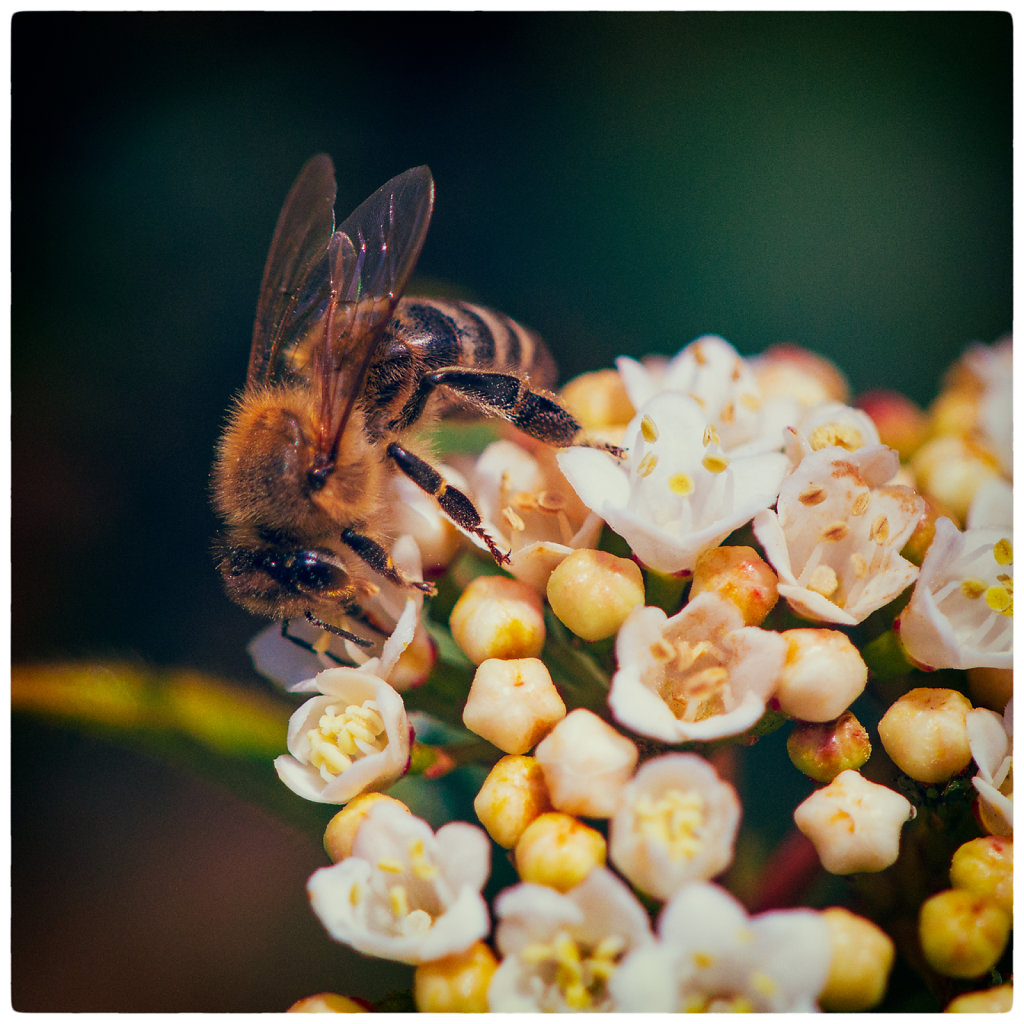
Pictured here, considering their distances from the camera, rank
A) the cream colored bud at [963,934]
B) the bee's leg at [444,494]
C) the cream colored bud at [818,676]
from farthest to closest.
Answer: the bee's leg at [444,494]
the cream colored bud at [818,676]
the cream colored bud at [963,934]

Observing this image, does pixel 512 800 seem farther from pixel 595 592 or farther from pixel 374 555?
pixel 374 555

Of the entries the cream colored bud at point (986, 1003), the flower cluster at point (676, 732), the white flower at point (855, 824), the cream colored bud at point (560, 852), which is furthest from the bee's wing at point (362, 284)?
the cream colored bud at point (986, 1003)

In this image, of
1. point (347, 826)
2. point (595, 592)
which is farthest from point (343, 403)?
point (347, 826)

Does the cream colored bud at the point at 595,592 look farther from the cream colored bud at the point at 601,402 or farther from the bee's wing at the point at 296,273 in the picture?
the bee's wing at the point at 296,273

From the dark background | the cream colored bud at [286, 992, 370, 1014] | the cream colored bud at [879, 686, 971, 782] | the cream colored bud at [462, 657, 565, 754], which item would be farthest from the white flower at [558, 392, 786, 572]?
the cream colored bud at [286, 992, 370, 1014]

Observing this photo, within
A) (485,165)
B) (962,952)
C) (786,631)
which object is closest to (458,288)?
(485,165)

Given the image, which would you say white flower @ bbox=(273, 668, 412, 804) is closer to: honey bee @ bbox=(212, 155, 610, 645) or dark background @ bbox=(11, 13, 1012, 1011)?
honey bee @ bbox=(212, 155, 610, 645)
